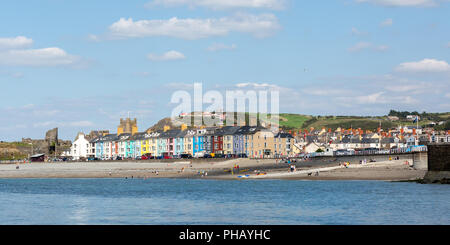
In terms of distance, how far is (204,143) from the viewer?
562 ft

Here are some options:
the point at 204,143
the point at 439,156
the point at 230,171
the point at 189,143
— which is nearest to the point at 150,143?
the point at 189,143

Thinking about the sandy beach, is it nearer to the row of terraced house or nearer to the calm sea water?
the calm sea water

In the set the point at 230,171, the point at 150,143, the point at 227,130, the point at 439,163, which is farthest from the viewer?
the point at 150,143

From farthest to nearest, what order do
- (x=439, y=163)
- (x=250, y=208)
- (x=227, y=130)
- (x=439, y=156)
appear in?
→ (x=227, y=130), (x=439, y=163), (x=439, y=156), (x=250, y=208)

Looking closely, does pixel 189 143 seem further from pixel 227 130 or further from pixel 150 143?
pixel 150 143

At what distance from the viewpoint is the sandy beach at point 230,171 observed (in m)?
81.2

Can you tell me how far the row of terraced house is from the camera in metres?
159

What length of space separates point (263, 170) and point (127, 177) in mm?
25390

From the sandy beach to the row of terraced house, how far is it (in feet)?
98.5

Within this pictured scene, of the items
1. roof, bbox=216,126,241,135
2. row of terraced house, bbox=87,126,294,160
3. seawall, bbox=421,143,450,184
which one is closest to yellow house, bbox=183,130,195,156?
row of terraced house, bbox=87,126,294,160

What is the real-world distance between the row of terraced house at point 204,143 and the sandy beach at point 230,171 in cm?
3003

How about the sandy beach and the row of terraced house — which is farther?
the row of terraced house

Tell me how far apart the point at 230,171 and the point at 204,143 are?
226 ft

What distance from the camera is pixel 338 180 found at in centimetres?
8019
